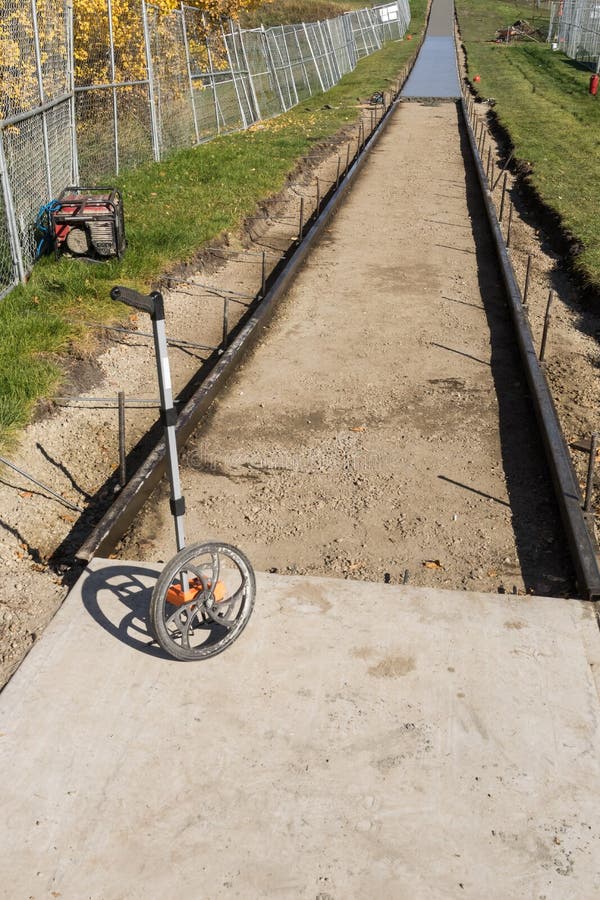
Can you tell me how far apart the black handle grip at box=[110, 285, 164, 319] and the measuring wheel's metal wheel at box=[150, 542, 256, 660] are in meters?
1.24

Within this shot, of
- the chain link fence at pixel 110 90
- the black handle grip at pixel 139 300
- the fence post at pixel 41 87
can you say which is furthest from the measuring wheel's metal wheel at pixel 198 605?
the fence post at pixel 41 87

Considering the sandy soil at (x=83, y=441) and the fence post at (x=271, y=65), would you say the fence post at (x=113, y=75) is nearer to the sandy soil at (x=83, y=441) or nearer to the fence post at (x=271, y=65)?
the sandy soil at (x=83, y=441)

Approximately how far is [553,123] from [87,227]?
64.0 feet

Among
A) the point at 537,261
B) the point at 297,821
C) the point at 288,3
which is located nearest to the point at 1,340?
the point at 297,821

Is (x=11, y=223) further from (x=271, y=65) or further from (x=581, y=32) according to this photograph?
(x=581, y=32)

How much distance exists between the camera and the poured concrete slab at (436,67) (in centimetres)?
3938

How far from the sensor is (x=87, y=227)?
1132 cm

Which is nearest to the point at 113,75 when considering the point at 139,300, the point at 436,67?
the point at 139,300

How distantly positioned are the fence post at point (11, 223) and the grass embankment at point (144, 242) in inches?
7.7

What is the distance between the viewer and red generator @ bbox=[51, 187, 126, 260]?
37.1 feet

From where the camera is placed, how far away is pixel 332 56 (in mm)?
39656

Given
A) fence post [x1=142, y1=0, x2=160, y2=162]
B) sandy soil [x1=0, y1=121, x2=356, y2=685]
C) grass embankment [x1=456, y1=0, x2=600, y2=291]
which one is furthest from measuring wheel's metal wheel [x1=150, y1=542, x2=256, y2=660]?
fence post [x1=142, y1=0, x2=160, y2=162]

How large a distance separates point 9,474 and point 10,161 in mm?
5471

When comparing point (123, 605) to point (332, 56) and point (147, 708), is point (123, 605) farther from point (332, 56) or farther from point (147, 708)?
point (332, 56)
